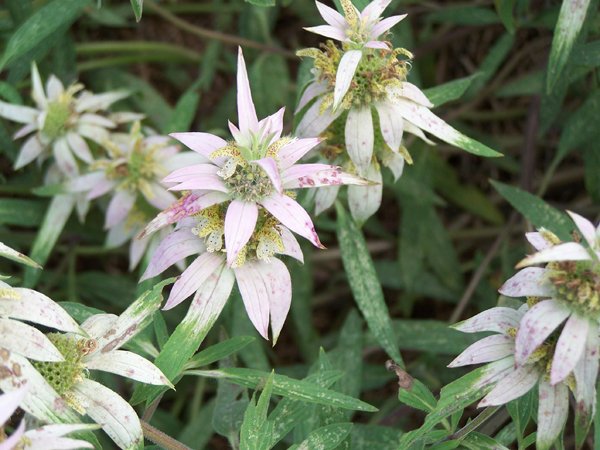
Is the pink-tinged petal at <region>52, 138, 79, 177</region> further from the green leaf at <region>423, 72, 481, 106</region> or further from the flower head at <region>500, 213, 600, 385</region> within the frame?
the flower head at <region>500, 213, 600, 385</region>

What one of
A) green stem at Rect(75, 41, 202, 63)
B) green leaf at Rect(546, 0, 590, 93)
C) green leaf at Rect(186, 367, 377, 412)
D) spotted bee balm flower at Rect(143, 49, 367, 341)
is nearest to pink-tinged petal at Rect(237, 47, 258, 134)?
spotted bee balm flower at Rect(143, 49, 367, 341)

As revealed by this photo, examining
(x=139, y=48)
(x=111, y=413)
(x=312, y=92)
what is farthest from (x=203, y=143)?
(x=139, y=48)

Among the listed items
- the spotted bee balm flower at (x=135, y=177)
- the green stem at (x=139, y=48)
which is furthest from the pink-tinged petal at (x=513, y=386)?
the green stem at (x=139, y=48)

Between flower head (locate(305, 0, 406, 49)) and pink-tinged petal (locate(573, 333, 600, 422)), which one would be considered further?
flower head (locate(305, 0, 406, 49))

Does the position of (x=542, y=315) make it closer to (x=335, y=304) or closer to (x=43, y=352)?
(x=43, y=352)

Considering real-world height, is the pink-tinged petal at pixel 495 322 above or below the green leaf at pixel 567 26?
below

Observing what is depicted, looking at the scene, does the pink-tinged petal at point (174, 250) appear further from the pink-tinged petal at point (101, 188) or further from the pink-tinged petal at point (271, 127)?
the pink-tinged petal at point (101, 188)

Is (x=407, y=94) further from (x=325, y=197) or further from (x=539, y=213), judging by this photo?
(x=539, y=213)

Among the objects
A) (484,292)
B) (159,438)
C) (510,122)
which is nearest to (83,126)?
(159,438)
